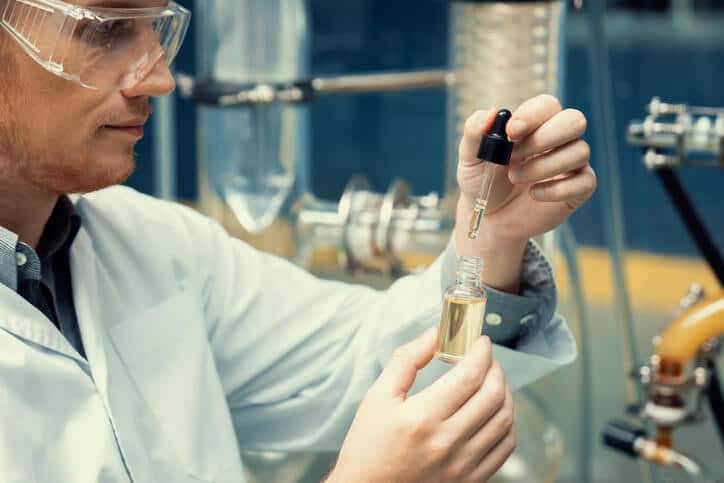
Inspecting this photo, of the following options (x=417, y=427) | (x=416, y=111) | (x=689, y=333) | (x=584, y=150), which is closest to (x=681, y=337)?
(x=689, y=333)

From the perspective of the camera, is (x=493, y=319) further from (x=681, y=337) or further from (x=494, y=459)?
(x=681, y=337)

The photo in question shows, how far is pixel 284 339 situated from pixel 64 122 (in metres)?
0.36

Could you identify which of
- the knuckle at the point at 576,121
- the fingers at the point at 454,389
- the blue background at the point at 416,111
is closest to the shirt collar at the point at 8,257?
the fingers at the point at 454,389

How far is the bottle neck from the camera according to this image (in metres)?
0.78

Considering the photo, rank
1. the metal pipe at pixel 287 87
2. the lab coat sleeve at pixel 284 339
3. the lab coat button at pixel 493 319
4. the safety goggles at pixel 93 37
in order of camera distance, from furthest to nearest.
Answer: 1. the metal pipe at pixel 287 87
2. the lab coat sleeve at pixel 284 339
3. the lab coat button at pixel 493 319
4. the safety goggles at pixel 93 37

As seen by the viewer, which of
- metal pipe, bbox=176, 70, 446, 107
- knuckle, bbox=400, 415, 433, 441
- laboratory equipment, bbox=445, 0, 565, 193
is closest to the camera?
knuckle, bbox=400, 415, 433, 441

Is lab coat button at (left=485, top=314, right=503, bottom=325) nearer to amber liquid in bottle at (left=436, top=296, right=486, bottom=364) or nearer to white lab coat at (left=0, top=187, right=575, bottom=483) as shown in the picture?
white lab coat at (left=0, top=187, right=575, bottom=483)

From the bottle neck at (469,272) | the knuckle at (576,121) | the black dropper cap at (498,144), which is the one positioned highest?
the knuckle at (576,121)

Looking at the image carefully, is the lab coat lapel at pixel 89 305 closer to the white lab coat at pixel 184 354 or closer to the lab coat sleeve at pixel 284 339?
the white lab coat at pixel 184 354

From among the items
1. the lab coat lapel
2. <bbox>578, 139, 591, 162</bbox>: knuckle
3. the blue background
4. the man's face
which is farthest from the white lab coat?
the blue background

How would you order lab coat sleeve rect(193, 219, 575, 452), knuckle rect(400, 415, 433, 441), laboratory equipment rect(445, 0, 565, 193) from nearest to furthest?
1. knuckle rect(400, 415, 433, 441)
2. lab coat sleeve rect(193, 219, 575, 452)
3. laboratory equipment rect(445, 0, 565, 193)

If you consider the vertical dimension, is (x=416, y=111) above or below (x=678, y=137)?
below

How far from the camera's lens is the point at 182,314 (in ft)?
3.40

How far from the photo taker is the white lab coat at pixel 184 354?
85cm
